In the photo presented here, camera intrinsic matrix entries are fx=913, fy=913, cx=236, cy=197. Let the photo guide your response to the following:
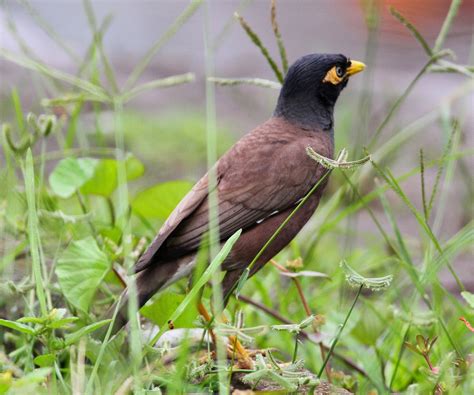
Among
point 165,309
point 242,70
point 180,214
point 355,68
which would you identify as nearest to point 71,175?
point 180,214

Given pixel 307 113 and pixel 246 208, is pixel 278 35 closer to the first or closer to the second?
pixel 307 113

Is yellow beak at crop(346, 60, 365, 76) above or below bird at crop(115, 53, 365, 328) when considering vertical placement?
above

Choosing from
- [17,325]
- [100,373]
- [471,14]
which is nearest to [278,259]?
[100,373]

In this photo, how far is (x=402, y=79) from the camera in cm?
788

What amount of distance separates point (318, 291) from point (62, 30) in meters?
5.84

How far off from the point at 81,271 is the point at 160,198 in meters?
0.69

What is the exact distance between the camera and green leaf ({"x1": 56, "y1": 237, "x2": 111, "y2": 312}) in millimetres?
2918

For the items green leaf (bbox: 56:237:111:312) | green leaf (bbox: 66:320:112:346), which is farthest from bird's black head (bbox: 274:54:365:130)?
green leaf (bbox: 66:320:112:346)

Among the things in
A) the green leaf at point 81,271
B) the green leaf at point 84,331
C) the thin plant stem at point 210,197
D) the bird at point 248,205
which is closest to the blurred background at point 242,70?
the bird at point 248,205

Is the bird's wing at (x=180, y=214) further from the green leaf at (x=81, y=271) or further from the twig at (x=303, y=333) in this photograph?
the twig at (x=303, y=333)

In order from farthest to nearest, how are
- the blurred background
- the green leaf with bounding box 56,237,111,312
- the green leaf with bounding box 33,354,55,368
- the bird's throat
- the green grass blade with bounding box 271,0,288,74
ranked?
the blurred background < the bird's throat < the green grass blade with bounding box 271,0,288,74 < the green leaf with bounding box 56,237,111,312 < the green leaf with bounding box 33,354,55,368

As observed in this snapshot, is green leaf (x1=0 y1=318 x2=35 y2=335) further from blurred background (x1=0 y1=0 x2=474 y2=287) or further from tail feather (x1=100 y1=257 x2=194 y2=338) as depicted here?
blurred background (x1=0 y1=0 x2=474 y2=287)

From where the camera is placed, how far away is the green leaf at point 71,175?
3.51m

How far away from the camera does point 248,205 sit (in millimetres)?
3221
